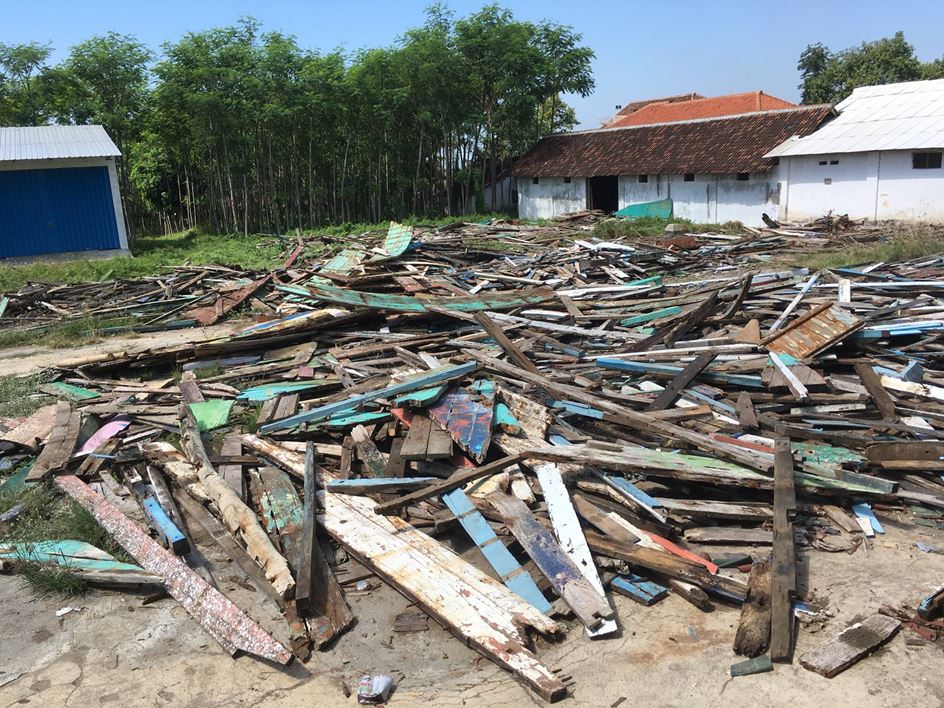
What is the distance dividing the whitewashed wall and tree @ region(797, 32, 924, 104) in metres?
19.5

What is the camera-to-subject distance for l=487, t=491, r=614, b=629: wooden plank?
4.30 m

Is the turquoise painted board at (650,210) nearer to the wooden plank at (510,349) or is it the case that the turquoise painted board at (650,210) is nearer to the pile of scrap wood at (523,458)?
the pile of scrap wood at (523,458)

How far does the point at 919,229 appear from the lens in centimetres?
1959

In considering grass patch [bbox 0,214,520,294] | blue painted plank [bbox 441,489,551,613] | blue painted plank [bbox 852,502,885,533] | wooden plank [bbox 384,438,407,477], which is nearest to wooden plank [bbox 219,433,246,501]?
wooden plank [bbox 384,438,407,477]

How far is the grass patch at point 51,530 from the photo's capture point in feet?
16.4

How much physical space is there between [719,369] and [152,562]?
17.8 feet

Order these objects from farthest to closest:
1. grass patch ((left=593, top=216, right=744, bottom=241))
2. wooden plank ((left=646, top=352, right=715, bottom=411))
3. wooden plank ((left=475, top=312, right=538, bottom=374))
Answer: grass patch ((left=593, top=216, right=744, bottom=241)) < wooden plank ((left=475, top=312, right=538, bottom=374)) < wooden plank ((left=646, top=352, right=715, bottom=411))

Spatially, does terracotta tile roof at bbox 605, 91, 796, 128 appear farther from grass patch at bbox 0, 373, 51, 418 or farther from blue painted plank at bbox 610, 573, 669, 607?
blue painted plank at bbox 610, 573, 669, 607

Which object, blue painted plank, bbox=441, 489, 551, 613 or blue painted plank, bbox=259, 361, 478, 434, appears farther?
blue painted plank, bbox=259, 361, 478, 434

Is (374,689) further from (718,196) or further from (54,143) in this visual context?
(718,196)

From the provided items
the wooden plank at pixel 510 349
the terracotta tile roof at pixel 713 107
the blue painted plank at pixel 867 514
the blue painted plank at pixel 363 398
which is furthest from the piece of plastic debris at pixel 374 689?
the terracotta tile roof at pixel 713 107

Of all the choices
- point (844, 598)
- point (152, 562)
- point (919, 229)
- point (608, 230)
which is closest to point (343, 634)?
point (152, 562)

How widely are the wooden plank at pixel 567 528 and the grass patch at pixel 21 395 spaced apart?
610 centimetres

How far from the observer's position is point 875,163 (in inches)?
934
